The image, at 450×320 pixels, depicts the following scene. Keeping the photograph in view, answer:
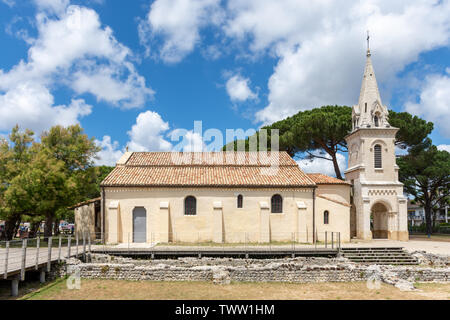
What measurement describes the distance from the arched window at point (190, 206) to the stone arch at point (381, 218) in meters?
17.5

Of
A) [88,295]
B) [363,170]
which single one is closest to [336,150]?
[363,170]

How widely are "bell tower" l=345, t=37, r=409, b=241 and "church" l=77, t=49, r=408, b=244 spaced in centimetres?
9

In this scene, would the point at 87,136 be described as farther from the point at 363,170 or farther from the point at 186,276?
the point at 363,170

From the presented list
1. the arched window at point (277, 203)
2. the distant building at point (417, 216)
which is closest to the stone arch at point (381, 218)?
the arched window at point (277, 203)

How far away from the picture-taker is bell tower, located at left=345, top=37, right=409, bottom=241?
32.0m

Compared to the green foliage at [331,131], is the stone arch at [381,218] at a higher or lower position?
lower

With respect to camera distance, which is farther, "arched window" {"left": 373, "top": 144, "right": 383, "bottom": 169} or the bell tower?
"arched window" {"left": 373, "top": 144, "right": 383, "bottom": 169}

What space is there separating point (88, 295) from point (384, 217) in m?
28.3

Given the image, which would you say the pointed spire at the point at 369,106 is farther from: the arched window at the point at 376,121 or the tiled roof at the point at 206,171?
the tiled roof at the point at 206,171

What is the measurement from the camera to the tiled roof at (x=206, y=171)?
1133 inches

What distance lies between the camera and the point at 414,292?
16.4 metres

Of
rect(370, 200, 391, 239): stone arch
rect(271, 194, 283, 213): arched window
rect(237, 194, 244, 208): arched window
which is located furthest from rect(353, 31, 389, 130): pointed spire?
rect(237, 194, 244, 208): arched window

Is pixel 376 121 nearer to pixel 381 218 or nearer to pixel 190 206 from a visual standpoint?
pixel 381 218

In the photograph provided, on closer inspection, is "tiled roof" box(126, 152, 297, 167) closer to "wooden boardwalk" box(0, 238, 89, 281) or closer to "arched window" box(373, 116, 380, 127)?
"arched window" box(373, 116, 380, 127)
